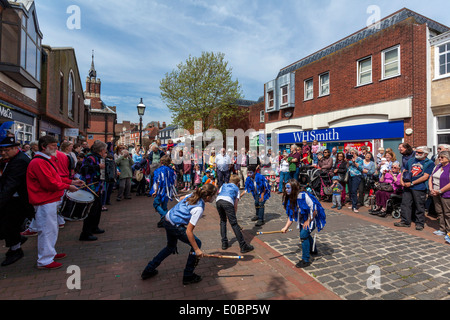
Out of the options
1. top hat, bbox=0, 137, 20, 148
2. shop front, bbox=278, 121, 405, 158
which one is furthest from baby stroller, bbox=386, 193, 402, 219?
top hat, bbox=0, 137, 20, 148

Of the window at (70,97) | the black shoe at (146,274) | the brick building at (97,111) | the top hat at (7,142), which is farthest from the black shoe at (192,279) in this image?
the brick building at (97,111)

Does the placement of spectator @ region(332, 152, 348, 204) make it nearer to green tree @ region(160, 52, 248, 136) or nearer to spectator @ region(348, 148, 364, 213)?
spectator @ region(348, 148, 364, 213)

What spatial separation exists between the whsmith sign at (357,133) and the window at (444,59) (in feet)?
9.05

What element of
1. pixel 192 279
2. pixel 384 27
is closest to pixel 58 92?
pixel 192 279

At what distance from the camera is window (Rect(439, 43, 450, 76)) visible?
439 inches

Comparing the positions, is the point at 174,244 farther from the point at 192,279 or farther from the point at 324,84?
the point at 324,84

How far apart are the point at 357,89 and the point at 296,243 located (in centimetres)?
1296

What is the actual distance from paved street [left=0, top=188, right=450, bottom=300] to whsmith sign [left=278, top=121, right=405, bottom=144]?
788cm

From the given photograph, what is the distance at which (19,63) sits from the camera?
10.5 metres

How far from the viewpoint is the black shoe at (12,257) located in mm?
4095

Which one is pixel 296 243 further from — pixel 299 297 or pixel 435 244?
pixel 435 244

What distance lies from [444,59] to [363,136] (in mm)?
4810

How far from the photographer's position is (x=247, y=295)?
325 cm

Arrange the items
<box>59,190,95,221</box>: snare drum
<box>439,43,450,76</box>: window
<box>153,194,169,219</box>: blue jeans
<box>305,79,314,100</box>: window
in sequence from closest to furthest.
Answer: <box>59,190,95,221</box>: snare drum, <box>153,194,169,219</box>: blue jeans, <box>439,43,450,76</box>: window, <box>305,79,314,100</box>: window
